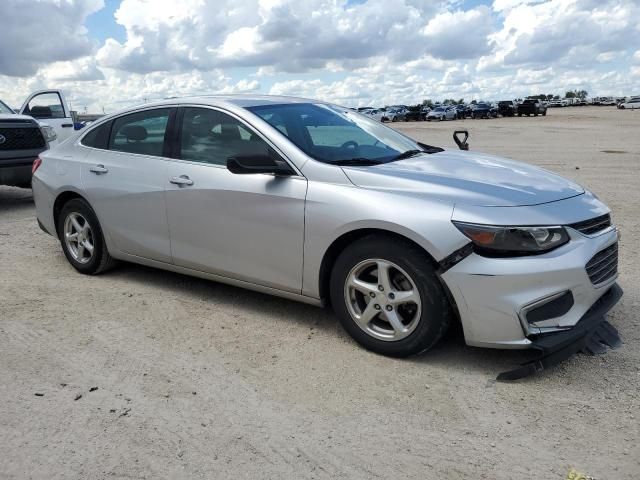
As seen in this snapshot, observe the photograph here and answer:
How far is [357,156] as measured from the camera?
4.34 m

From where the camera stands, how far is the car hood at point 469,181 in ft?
11.8

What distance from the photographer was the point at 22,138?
9602 millimetres

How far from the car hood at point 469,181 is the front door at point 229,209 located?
21.2 inches

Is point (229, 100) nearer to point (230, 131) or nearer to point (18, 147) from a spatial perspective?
point (230, 131)

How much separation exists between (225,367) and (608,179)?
30.6ft

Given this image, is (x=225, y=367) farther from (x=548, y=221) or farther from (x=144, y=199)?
(x=548, y=221)

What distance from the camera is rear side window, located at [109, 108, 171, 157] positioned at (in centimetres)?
496

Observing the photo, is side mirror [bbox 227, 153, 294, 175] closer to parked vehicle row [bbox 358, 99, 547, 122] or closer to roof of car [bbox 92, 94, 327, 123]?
roof of car [bbox 92, 94, 327, 123]

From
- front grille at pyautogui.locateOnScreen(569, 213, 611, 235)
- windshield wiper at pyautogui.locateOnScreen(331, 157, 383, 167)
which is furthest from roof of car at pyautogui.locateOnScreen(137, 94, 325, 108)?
front grille at pyautogui.locateOnScreen(569, 213, 611, 235)

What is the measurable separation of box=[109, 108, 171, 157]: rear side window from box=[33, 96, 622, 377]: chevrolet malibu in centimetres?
1

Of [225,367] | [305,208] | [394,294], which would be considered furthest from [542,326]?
[225,367]

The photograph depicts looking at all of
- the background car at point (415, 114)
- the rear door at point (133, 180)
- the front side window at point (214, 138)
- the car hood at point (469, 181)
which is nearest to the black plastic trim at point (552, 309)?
the car hood at point (469, 181)

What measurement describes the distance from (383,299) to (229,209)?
4.41 ft

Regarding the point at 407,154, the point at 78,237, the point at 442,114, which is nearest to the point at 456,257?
the point at 407,154
